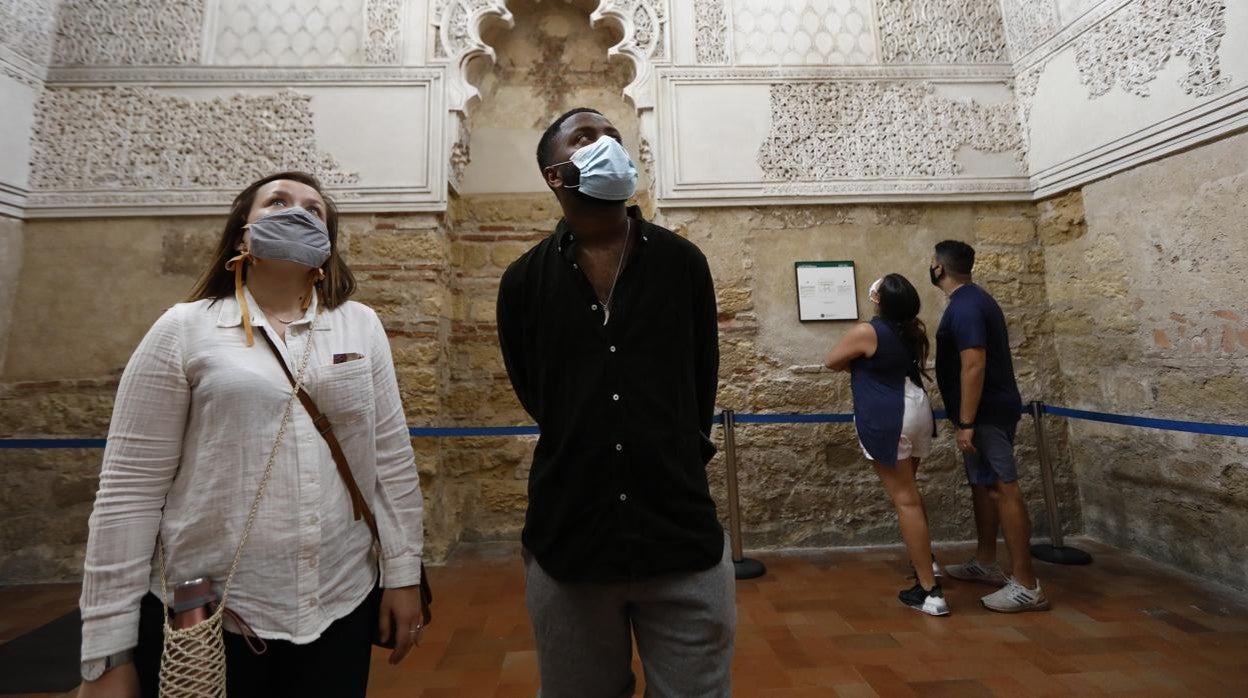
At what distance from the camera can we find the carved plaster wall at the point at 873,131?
12.7 feet

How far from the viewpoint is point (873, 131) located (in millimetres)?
3918

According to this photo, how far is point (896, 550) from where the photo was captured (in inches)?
140

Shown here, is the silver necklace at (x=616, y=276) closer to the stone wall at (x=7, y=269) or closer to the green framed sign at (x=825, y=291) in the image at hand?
the green framed sign at (x=825, y=291)

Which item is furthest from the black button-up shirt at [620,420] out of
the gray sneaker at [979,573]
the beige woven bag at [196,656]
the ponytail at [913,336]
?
the gray sneaker at [979,573]

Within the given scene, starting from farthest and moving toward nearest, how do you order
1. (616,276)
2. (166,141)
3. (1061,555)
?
(166,141), (1061,555), (616,276)

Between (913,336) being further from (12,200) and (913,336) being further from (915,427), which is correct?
(12,200)

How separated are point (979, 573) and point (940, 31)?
3.77m

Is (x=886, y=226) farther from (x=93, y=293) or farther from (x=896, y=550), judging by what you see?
(x=93, y=293)

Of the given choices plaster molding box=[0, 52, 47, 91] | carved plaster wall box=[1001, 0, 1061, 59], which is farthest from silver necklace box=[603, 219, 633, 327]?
plaster molding box=[0, 52, 47, 91]

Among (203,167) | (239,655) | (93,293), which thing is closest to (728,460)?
(239,655)

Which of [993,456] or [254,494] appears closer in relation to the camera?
[254,494]

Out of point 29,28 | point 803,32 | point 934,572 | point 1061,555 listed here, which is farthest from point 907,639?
point 29,28

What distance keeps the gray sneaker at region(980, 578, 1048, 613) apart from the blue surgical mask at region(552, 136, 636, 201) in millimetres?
2743

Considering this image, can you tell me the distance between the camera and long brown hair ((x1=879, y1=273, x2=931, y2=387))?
2.70 meters
